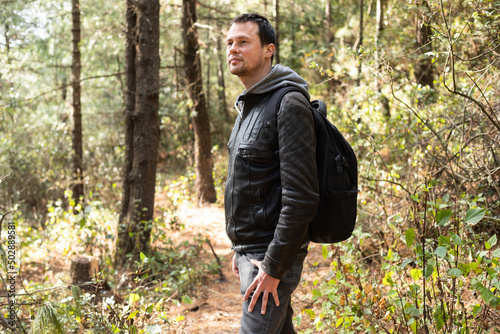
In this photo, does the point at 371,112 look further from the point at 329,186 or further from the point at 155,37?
the point at 329,186

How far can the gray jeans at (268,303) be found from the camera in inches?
85.7

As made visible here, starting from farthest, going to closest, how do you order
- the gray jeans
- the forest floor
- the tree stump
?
the tree stump, the forest floor, the gray jeans

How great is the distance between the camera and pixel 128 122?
6773 mm

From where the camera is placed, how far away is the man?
209 cm

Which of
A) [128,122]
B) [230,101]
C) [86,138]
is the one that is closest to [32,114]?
[86,138]

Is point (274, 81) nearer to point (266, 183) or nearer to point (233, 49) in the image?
point (233, 49)

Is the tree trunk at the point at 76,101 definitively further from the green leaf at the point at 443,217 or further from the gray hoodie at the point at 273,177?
the green leaf at the point at 443,217

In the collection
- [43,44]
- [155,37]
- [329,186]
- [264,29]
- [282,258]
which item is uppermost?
[43,44]

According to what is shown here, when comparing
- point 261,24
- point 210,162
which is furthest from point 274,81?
point 210,162

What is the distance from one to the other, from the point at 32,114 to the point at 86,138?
6.74ft

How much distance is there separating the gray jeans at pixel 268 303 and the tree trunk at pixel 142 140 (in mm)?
4413

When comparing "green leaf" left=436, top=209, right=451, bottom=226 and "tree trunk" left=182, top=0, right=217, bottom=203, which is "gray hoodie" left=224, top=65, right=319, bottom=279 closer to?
"green leaf" left=436, top=209, right=451, bottom=226

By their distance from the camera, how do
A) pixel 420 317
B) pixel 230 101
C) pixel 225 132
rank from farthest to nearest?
pixel 230 101, pixel 225 132, pixel 420 317

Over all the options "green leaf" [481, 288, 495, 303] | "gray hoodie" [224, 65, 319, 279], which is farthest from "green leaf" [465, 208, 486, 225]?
"gray hoodie" [224, 65, 319, 279]
